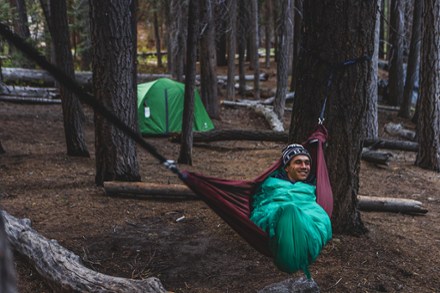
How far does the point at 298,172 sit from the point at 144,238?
5.27 ft

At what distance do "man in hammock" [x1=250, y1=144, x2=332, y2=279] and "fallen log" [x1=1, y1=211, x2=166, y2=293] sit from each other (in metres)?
0.82

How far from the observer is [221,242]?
413cm

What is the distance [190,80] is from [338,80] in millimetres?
4045

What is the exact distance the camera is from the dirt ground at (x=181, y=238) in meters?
3.50

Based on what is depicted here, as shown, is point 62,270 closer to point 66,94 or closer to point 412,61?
point 66,94

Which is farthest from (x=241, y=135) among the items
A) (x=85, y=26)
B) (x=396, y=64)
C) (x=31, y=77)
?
(x=85, y=26)

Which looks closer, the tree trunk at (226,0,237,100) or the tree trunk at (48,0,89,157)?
the tree trunk at (48,0,89,157)

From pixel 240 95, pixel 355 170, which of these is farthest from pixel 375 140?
pixel 240 95

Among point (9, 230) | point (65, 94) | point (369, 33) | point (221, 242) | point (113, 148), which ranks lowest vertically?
point (221, 242)

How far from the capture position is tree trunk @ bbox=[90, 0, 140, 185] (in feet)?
16.9

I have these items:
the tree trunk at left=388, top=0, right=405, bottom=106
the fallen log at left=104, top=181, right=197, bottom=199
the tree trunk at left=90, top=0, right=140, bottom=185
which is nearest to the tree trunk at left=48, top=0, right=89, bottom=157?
the tree trunk at left=90, top=0, right=140, bottom=185

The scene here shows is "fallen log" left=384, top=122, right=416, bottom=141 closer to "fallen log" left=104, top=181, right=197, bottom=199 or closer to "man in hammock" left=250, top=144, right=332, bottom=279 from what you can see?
"fallen log" left=104, top=181, right=197, bottom=199

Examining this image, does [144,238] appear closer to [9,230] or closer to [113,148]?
[9,230]

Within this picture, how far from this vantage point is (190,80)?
7613 millimetres
